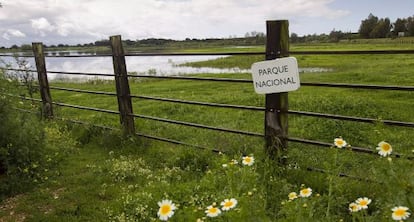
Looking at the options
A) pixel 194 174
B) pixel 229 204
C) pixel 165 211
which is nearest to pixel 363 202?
pixel 229 204

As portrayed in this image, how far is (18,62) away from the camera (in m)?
7.68

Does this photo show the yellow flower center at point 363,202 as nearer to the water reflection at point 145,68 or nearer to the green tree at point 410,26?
the water reflection at point 145,68

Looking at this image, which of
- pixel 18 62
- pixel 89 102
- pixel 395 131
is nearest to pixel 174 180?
pixel 395 131

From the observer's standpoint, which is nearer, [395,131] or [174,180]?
[174,180]

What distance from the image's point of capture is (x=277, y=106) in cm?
415

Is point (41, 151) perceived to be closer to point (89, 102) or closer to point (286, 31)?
point (286, 31)

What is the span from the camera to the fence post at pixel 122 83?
225 inches

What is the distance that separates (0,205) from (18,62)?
175 inches

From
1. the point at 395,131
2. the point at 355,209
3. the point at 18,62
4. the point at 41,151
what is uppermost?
the point at 18,62

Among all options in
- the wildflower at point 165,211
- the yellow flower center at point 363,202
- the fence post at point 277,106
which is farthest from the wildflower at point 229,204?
the fence post at point 277,106

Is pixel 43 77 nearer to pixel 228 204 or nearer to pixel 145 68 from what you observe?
pixel 228 204

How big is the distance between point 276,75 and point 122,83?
2716mm

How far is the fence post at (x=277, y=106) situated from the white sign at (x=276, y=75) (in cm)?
11

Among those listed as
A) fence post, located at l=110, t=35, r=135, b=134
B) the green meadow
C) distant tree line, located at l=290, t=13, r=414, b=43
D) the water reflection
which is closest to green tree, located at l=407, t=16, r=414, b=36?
distant tree line, located at l=290, t=13, r=414, b=43
